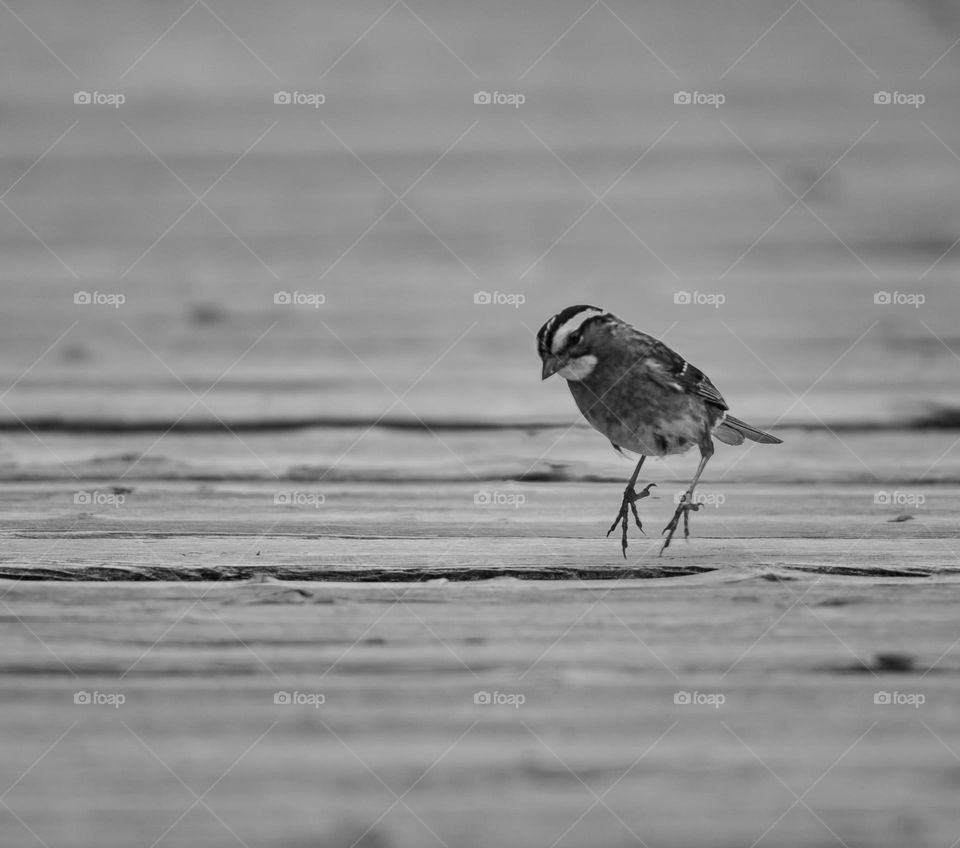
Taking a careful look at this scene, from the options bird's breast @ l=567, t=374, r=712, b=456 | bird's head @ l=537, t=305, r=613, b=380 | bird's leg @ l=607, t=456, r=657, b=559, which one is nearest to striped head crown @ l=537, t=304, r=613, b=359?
bird's head @ l=537, t=305, r=613, b=380

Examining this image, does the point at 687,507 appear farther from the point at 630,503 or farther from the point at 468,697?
the point at 468,697

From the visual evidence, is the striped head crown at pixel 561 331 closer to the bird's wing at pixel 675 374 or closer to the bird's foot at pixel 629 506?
the bird's wing at pixel 675 374

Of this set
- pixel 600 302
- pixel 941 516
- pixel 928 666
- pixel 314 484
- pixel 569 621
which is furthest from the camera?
pixel 600 302

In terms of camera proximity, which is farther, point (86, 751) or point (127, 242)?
point (127, 242)

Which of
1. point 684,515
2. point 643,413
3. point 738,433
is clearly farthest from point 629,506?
point 738,433

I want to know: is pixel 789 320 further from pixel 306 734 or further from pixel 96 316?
pixel 306 734

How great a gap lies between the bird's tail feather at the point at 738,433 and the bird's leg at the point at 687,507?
5.1 inches

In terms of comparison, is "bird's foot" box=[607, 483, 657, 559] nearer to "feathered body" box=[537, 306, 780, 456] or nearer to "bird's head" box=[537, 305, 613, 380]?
"feathered body" box=[537, 306, 780, 456]

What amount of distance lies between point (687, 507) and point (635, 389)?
1.32ft

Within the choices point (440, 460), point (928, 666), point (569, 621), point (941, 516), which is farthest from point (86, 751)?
point (941, 516)

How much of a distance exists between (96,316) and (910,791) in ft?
9.66

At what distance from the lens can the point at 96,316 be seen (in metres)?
3.82

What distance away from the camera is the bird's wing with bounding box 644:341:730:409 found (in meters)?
3.09

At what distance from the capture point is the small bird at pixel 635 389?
3082 millimetres
